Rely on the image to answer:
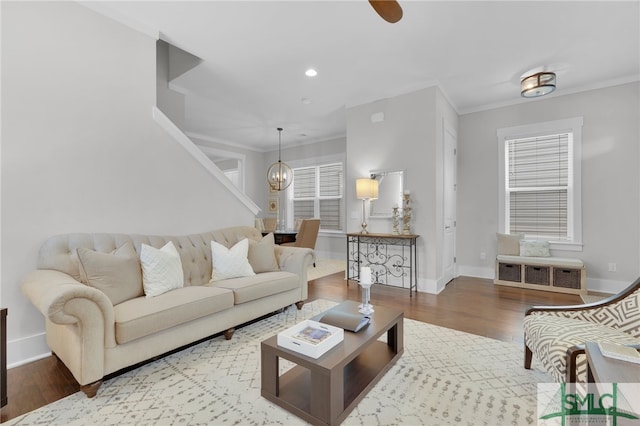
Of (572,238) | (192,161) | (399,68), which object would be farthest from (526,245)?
(192,161)

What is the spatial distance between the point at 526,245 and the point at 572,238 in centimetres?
58

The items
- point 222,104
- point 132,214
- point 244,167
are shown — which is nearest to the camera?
point 132,214

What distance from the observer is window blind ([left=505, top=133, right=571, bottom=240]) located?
14.3 ft

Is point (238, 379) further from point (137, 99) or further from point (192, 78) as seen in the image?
point (192, 78)

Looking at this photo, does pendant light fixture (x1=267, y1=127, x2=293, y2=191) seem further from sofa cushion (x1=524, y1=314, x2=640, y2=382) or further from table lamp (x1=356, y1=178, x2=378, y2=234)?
sofa cushion (x1=524, y1=314, x2=640, y2=382)

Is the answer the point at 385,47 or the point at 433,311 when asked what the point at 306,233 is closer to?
the point at 433,311

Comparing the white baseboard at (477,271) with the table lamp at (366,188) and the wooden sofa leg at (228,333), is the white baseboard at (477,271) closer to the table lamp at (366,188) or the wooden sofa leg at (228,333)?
the table lamp at (366,188)

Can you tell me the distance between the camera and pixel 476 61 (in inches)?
138

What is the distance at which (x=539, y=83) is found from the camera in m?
3.72

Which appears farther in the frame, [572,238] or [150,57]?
[572,238]

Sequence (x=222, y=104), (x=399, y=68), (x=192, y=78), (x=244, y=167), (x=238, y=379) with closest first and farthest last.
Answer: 1. (x=238, y=379)
2. (x=399, y=68)
3. (x=192, y=78)
4. (x=222, y=104)
5. (x=244, y=167)

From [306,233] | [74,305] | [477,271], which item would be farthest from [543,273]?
[74,305]

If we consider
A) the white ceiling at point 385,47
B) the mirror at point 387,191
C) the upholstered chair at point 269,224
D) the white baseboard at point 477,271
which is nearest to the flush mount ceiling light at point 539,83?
the white ceiling at point 385,47

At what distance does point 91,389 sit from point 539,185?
564 centimetres
